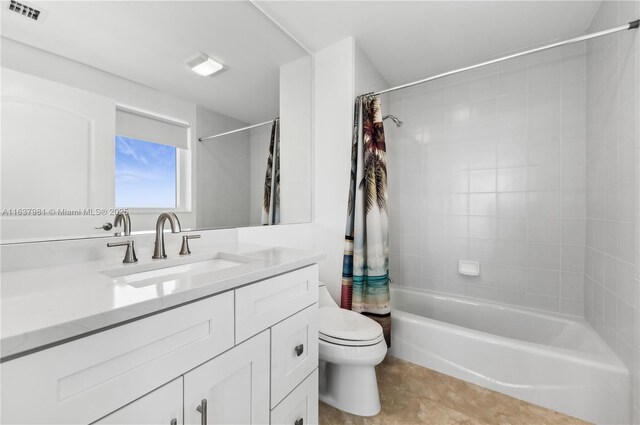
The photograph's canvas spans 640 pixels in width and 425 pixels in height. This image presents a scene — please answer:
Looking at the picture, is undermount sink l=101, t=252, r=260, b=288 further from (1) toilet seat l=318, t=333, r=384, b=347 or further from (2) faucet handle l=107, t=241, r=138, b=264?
(1) toilet seat l=318, t=333, r=384, b=347

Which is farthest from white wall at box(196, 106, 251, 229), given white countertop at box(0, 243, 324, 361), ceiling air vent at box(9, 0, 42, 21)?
ceiling air vent at box(9, 0, 42, 21)

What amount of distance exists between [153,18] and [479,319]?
2.75 metres

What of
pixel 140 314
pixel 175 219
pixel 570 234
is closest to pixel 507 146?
pixel 570 234

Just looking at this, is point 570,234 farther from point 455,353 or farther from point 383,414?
point 383,414

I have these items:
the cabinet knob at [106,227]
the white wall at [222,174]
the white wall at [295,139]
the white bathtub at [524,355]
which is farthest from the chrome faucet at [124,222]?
the white bathtub at [524,355]

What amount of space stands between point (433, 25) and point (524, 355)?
2054mm

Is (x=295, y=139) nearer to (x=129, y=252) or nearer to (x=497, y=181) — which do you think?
(x=129, y=252)

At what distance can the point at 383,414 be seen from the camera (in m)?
1.39

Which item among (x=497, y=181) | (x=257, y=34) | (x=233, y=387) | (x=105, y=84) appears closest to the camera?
(x=233, y=387)

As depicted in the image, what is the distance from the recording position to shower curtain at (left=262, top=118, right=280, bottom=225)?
1707mm

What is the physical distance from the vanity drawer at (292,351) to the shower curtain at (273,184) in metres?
0.77

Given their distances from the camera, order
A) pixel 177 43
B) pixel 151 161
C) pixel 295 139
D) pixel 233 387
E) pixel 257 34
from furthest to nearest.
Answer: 1. pixel 295 139
2. pixel 257 34
3. pixel 177 43
4. pixel 151 161
5. pixel 233 387

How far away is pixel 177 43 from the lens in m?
1.28

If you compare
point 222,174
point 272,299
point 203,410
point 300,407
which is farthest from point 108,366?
point 222,174
